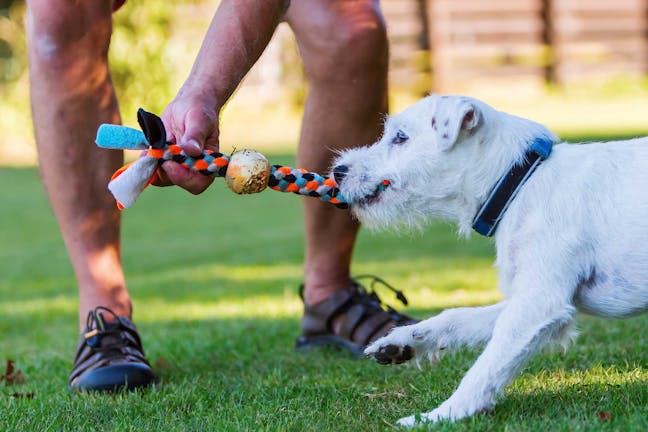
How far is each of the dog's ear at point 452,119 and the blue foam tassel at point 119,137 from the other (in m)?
0.87

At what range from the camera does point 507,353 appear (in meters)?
2.46

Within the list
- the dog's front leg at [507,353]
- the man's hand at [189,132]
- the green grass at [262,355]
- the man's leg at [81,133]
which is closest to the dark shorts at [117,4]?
the man's leg at [81,133]

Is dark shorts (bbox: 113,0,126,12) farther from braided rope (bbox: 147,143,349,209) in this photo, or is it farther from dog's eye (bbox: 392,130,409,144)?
dog's eye (bbox: 392,130,409,144)

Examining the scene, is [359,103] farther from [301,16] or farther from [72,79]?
[72,79]

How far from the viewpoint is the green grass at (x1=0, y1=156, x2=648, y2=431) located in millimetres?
2621

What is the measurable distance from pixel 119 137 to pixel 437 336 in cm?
115

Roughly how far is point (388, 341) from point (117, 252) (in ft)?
3.83

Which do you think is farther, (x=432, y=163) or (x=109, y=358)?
(x=109, y=358)

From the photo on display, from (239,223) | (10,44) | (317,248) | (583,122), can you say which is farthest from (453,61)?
(317,248)

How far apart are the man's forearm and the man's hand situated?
0.20 ft

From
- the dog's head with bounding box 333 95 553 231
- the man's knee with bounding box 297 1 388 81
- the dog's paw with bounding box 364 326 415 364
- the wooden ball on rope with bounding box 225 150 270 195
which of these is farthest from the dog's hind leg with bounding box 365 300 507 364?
the man's knee with bounding box 297 1 388 81

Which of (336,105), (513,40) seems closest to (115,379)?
(336,105)

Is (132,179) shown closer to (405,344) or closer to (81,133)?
(81,133)

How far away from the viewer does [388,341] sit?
2854 mm
